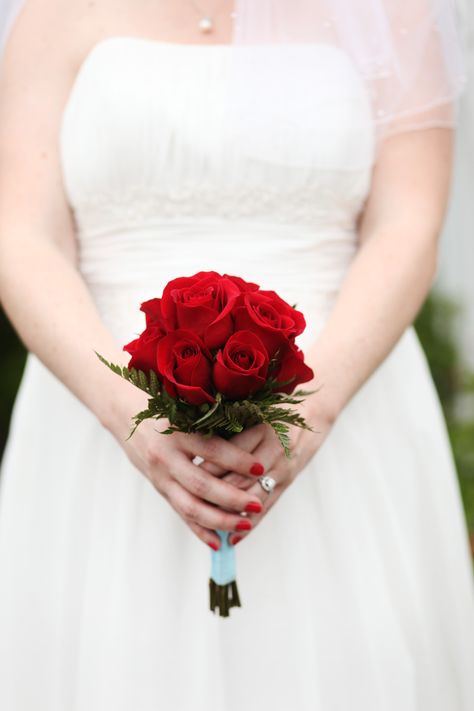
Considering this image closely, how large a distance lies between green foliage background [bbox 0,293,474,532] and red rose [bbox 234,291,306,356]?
334 cm

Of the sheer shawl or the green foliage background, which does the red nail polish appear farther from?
the green foliage background

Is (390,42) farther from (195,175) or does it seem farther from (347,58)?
(195,175)

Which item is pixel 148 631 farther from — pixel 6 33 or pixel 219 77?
pixel 6 33

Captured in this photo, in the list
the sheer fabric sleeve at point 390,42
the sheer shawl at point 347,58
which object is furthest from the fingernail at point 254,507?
the sheer fabric sleeve at point 390,42

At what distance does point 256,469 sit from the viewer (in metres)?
1.62

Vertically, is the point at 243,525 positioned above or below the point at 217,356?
below

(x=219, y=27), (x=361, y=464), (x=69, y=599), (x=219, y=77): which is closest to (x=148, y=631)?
(x=69, y=599)

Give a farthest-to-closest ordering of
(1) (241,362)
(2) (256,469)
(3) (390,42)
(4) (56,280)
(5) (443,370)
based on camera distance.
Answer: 1. (5) (443,370)
2. (3) (390,42)
3. (4) (56,280)
4. (2) (256,469)
5. (1) (241,362)

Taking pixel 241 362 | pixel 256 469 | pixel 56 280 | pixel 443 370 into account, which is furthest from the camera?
pixel 443 370

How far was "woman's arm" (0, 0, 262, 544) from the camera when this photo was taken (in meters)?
1.65

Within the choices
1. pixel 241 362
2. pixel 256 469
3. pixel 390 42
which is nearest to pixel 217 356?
pixel 241 362

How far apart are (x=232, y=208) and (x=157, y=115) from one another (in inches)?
10.5

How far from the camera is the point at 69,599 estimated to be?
1.99m

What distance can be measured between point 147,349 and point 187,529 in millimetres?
618
